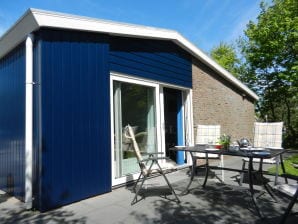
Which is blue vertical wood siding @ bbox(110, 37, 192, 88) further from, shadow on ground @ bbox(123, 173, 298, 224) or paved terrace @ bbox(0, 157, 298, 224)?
shadow on ground @ bbox(123, 173, 298, 224)

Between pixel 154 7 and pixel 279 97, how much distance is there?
11.1 m

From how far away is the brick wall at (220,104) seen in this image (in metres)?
7.39

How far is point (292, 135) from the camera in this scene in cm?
1720

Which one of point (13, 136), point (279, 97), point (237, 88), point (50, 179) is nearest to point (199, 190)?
point (50, 179)

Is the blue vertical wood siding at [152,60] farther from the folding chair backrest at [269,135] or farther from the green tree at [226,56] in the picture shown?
the green tree at [226,56]

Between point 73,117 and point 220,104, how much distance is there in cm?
588

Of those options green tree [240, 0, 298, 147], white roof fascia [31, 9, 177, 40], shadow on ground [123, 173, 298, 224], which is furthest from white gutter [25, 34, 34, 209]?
green tree [240, 0, 298, 147]

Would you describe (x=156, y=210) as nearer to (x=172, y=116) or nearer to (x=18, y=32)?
(x=18, y=32)

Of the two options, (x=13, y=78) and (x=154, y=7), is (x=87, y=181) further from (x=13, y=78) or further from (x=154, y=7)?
(x=154, y=7)

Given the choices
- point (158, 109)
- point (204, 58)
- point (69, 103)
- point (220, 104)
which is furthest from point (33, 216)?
point (220, 104)

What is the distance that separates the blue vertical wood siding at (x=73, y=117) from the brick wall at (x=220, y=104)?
3.54 meters

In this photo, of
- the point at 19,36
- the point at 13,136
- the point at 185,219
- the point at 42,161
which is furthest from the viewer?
the point at 13,136

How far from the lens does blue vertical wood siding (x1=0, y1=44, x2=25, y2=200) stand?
13.2ft

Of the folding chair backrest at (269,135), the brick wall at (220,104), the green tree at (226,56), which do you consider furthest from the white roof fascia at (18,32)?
the green tree at (226,56)
